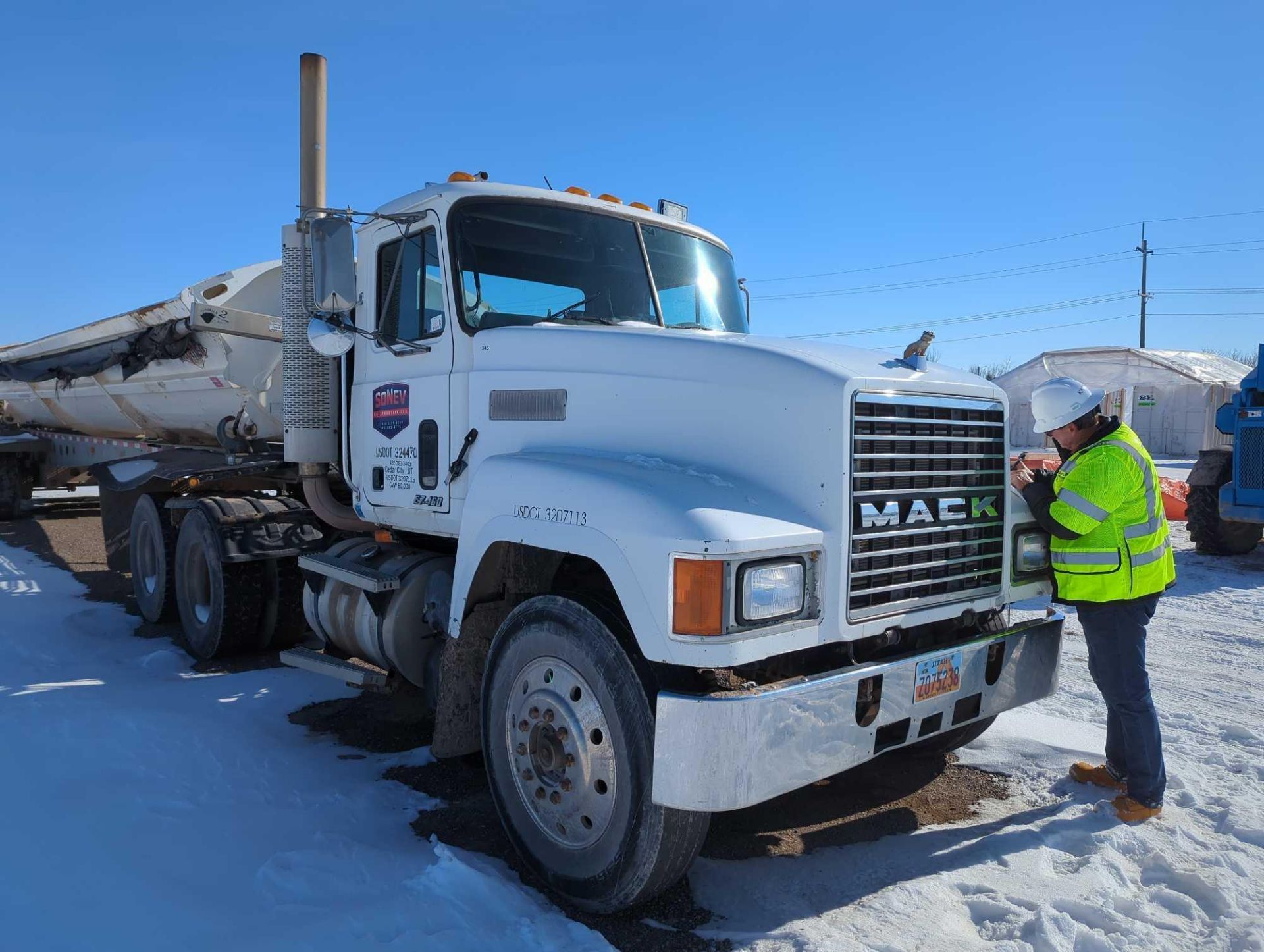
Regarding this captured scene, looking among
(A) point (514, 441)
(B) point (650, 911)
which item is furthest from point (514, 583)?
(B) point (650, 911)

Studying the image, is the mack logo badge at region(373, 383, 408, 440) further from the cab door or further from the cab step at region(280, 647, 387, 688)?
the cab step at region(280, 647, 387, 688)

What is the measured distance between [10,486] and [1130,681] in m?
14.2

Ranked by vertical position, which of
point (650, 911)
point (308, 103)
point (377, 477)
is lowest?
point (650, 911)

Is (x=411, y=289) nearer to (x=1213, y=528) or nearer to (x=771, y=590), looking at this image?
(x=771, y=590)

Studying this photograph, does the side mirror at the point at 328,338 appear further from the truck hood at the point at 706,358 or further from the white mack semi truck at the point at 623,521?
the truck hood at the point at 706,358

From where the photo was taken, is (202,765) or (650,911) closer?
(650,911)

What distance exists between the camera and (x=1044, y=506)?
12.3ft

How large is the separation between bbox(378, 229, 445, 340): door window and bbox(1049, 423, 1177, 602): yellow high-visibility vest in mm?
2884

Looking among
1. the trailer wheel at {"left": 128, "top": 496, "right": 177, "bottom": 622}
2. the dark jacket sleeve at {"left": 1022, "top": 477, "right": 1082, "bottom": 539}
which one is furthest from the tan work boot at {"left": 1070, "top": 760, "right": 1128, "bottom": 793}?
the trailer wheel at {"left": 128, "top": 496, "right": 177, "bottom": 622}

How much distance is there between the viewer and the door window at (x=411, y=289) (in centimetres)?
423

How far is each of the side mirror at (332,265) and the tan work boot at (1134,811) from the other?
405 centimetres

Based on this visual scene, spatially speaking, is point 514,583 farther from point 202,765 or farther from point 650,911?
point 202,765

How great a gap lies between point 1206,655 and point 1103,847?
3609 mm

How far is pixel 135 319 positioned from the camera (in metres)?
7.95
